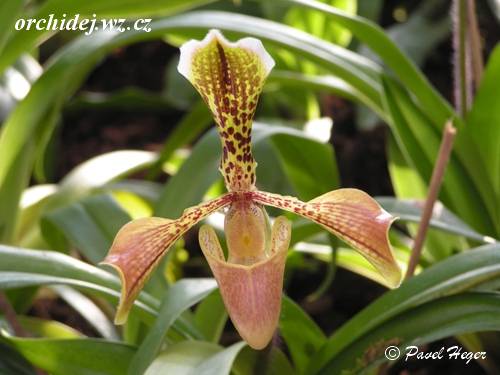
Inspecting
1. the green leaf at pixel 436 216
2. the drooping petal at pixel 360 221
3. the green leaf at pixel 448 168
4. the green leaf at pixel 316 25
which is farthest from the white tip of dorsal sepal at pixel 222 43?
the green leaf at pixel 316 25

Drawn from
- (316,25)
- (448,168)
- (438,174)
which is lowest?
→ (438,174)

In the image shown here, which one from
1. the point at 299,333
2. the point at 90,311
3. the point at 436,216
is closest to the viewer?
the point at 299,333

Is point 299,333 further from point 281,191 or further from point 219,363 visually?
point 281,191

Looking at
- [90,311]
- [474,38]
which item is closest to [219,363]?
[90,311]

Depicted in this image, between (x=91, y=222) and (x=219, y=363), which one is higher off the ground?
(x=91, y=222)

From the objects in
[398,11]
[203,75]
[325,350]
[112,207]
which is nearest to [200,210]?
[203,75]

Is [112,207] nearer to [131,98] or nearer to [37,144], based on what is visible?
[37,144]
